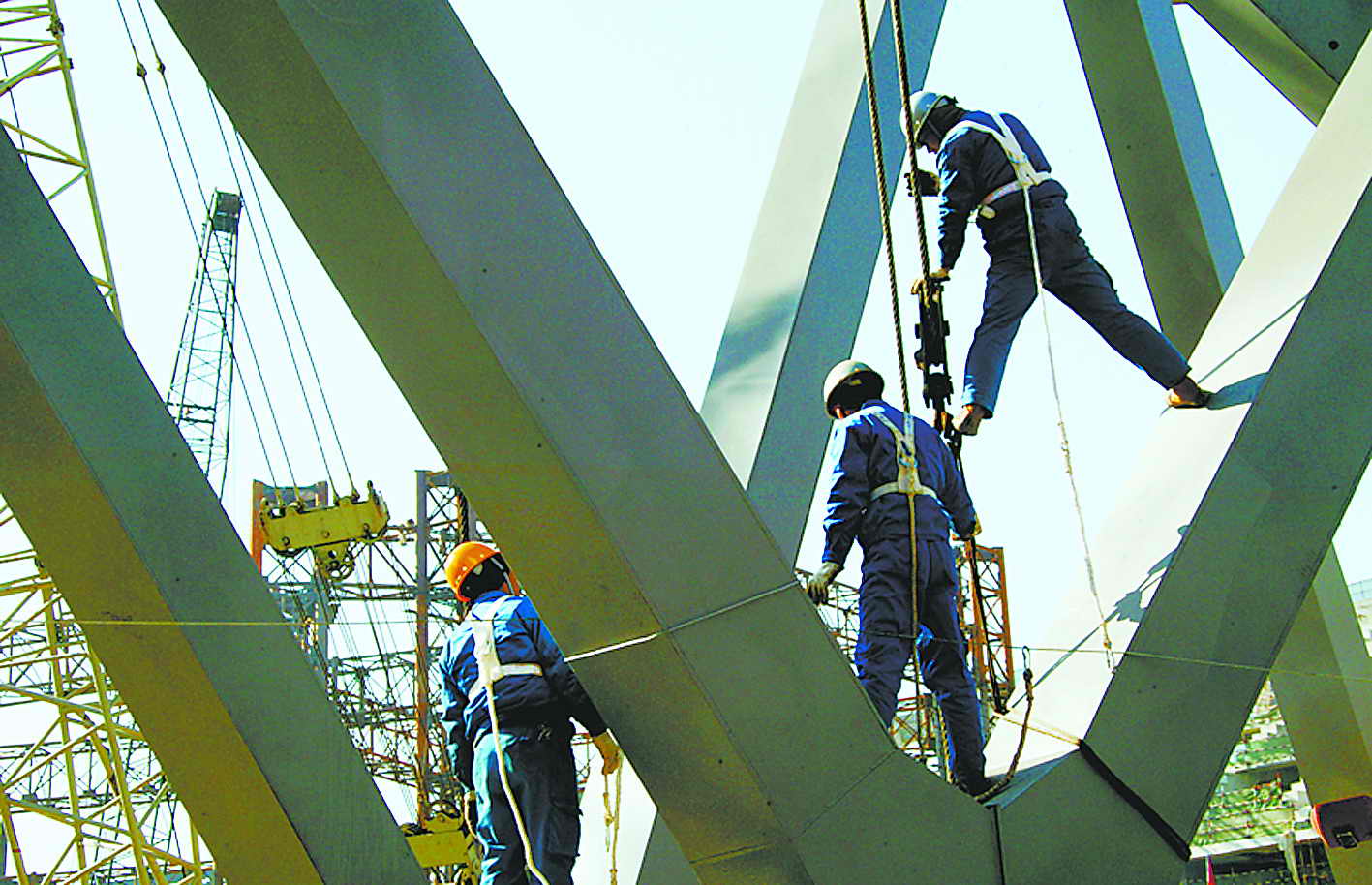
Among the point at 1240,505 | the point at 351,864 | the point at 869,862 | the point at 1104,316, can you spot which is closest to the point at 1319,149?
the point at 1104,316

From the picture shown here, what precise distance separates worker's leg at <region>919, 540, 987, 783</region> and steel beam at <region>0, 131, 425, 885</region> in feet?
7.45

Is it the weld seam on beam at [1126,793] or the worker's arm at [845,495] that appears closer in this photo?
the weld seam on beam at [1126,793]

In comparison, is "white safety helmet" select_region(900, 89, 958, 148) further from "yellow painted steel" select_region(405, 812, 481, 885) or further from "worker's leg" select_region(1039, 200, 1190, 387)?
"yellow painted steel" select_region(405, 812, 481, 885)

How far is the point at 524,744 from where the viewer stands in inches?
212

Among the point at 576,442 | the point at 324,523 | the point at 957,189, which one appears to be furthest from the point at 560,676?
the point at 324,523

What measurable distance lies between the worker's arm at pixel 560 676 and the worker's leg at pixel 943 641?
1.29m

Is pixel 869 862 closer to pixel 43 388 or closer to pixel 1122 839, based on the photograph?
pixel 1122 839

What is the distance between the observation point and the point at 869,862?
393 centimetres

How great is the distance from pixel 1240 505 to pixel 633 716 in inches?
96.9

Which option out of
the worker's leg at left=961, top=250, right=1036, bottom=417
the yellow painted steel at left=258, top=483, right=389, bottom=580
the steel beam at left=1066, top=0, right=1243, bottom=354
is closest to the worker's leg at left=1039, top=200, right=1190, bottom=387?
the worker's leg at left=961, top=250, right=1036, bottom=417

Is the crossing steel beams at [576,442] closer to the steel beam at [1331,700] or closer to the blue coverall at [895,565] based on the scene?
the blue coverall at [895,565]

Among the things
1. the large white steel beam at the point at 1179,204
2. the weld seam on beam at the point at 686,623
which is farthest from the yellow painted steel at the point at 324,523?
the weld seam on beam at the point at 686,623

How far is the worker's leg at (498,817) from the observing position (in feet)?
17.4

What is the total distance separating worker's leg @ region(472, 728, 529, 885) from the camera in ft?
17.4
